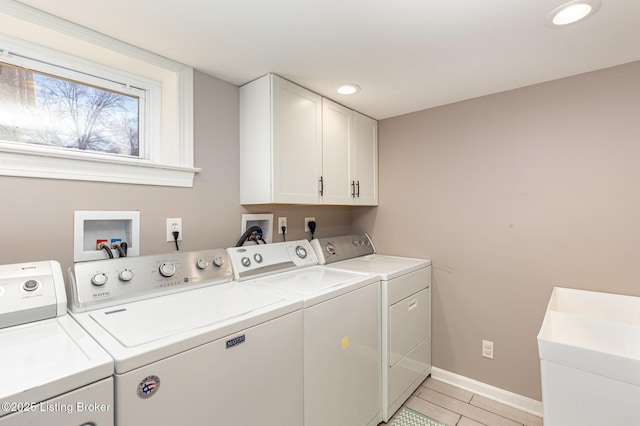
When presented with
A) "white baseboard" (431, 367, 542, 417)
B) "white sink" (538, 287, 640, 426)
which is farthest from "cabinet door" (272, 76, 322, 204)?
"white baseboard" (431, 367, 542, 417)

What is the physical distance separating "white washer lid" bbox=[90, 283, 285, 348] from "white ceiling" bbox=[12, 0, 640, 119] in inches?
47.4

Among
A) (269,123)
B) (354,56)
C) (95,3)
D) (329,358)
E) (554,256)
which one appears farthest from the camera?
(554,256)

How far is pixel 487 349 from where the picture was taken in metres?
2.14

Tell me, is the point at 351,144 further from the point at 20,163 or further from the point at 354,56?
the point at 20,163

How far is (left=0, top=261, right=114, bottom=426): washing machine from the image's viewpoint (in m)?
0.67

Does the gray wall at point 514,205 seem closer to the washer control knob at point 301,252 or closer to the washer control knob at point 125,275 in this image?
the washer control knob at point 301,252

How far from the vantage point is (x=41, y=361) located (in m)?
0.79

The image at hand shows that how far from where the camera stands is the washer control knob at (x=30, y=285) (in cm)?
109

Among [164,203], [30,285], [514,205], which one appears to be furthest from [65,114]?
[514,205]

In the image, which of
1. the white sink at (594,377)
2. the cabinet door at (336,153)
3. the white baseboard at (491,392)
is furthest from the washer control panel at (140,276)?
the white baseboard at (491,392)

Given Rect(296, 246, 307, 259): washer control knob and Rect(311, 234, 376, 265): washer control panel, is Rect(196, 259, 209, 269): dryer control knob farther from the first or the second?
Rect(311, 234, 376, 265): washer control panel

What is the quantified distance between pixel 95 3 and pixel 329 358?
180cm

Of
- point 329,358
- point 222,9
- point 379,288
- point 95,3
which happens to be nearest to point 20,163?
point 95,3

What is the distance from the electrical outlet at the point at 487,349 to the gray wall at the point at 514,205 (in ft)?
0.09
